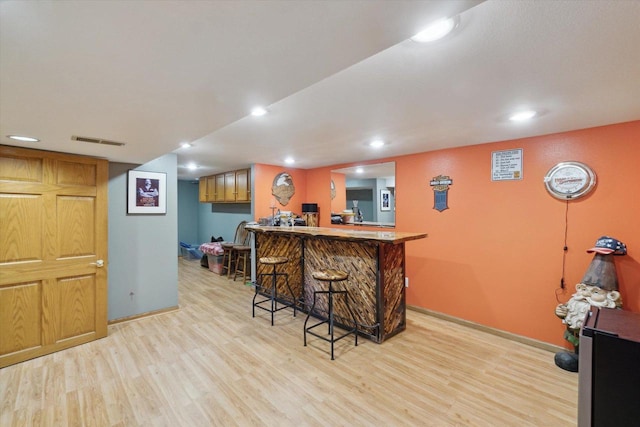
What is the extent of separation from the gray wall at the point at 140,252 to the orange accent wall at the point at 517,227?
327 centimetres

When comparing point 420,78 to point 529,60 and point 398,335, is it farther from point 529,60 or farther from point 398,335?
point 398,335

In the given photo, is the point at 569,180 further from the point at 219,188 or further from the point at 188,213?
the point at 188,213

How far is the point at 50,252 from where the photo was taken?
8.75 ft

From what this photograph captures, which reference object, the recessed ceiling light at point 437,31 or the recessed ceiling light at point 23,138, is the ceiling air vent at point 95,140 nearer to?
the recessed ceiling light at point 23,138

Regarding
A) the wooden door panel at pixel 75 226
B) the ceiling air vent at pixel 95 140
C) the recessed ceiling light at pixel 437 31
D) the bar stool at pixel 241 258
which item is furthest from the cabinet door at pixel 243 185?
the recessed ceiling light at pixel 437 31

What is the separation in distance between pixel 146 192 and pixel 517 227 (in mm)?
4445

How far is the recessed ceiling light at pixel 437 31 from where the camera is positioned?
1.16 meters

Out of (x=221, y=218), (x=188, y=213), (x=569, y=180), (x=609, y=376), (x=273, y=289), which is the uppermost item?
(x=569, y=180)

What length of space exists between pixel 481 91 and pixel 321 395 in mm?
2456

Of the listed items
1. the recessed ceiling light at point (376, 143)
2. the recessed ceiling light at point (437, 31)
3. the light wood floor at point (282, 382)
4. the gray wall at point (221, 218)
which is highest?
the recessed ceiling light at point (376, 143)

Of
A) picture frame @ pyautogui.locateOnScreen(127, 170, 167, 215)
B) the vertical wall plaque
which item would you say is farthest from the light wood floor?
the vertical wall plaque

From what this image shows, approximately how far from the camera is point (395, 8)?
74cm

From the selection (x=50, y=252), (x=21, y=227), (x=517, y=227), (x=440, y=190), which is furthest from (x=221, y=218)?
(x=517, y=227)

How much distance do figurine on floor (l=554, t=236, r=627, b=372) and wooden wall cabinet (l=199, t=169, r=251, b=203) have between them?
4679 millimetres
